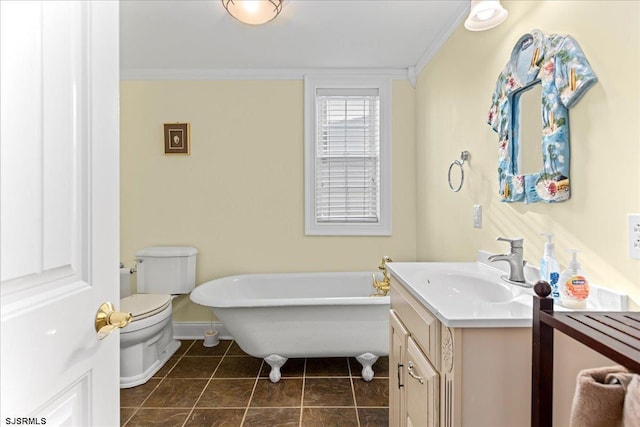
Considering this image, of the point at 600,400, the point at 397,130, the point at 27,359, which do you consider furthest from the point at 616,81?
the point at 397,130

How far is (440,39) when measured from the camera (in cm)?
250

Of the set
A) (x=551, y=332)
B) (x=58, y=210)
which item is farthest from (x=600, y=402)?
(x=58, y=210)

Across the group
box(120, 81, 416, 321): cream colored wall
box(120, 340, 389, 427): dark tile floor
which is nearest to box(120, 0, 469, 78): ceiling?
box(120, 81, 416, 321): cream colored wall

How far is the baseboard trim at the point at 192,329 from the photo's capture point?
3.12 metres

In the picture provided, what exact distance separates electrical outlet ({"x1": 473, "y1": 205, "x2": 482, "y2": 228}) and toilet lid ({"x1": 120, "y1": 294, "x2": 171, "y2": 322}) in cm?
214

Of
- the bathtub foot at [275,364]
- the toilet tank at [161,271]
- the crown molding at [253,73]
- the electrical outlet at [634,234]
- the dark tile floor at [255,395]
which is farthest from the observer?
the crown molding at [253,73]

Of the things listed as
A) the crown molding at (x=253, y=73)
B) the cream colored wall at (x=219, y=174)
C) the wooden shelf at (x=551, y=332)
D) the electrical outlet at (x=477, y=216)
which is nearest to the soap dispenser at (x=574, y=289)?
the wooden shelf at (x=551, y=332)

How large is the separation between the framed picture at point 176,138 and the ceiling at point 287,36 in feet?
1.47

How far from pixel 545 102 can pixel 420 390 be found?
1.18 metres

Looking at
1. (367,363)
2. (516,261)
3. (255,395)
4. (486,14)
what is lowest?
(255,395)

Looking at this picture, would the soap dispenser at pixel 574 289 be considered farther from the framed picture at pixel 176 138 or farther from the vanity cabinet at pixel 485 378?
the framed picture at pixel 176 138

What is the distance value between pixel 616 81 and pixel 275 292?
251 centimetres

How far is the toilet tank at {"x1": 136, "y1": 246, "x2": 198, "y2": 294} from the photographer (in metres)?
2.89

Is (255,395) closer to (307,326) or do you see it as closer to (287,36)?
(307,326)
